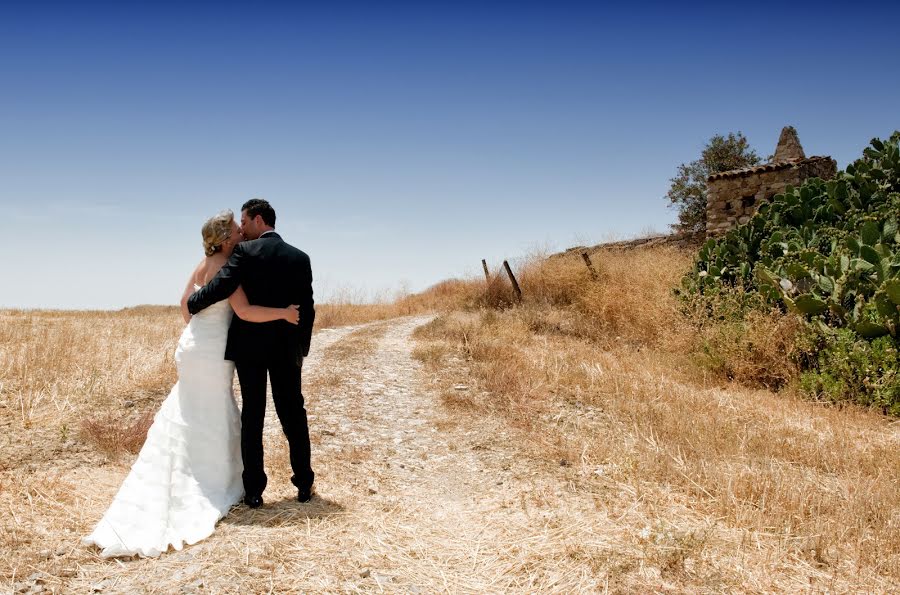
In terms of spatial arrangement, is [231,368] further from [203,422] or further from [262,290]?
[262,290]

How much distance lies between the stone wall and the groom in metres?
16.1

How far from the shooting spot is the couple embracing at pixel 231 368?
3.88 m

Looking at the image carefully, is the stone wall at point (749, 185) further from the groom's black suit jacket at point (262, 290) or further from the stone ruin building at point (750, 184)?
the groom's black suit jacket at point (262, 290)

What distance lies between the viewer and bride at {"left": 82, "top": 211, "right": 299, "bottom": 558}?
12.6 ft

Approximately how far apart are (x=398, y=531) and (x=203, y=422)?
5.14 ft

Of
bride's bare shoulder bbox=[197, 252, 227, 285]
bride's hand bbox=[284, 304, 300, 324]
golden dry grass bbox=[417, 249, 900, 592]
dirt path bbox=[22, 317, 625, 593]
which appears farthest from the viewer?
bride's bare shoulder bbox=[197, 252, 227, 285]

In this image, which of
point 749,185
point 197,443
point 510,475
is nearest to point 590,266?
point 749,185

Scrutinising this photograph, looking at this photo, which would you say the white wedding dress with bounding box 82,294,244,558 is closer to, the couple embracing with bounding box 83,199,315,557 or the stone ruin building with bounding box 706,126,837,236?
the couple embracing with bounding box 83,199,315,557

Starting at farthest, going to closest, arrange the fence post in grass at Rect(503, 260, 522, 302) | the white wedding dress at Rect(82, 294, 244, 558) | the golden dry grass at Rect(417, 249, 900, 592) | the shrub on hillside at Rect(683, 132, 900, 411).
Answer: the fence post in grass at Rect(503, 260, 522, 302)
the shrub on hillside at Rect(683, 132, 900, 411)
the white wedding dress at Rect(82, 294, 244, 558)
the golden dry grass at Rect(417, 249, 900, 592)

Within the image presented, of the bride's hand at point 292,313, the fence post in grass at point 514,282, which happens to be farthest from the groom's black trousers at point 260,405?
the fence post in grass at point 514,282

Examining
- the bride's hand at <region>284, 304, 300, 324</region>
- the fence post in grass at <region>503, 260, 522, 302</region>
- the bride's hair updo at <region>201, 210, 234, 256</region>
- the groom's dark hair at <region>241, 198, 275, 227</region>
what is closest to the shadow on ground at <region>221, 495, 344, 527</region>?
the bride's hand at <region>284, 304, 300, 324</region>

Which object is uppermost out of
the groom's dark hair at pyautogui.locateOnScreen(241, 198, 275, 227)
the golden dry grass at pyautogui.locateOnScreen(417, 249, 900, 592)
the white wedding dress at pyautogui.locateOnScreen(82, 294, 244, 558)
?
the groom's dark hair at pyautogui.locateOnScreen(241, 198, 275, 227)

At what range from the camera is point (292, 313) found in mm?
3973

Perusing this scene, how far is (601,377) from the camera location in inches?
310
